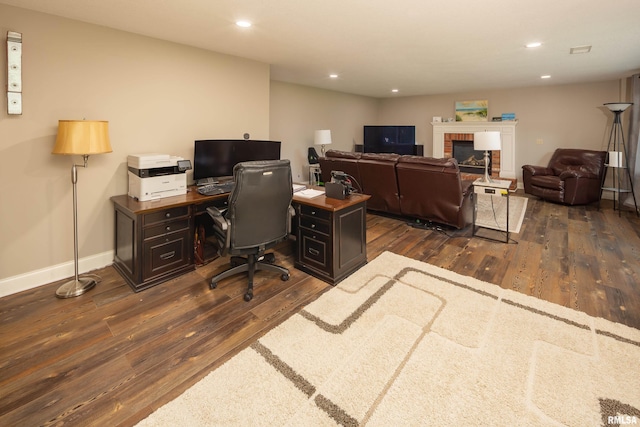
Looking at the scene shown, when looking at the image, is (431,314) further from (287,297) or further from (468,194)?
(468,194)

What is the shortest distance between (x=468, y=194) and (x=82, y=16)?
14.7ft

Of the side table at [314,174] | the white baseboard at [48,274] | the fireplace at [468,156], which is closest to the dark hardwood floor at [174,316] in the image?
the white baseboard at [48,274]

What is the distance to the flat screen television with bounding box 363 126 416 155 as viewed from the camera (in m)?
8.22

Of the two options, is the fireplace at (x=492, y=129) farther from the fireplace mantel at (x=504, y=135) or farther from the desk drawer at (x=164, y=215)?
the desk drawer at (x=164, y=215)

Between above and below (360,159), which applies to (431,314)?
below

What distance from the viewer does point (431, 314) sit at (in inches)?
88.8

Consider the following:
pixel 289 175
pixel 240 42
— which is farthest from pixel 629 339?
pixel 240 42

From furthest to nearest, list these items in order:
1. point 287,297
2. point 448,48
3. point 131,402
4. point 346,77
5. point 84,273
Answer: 1. point 346,77
2. point 448,48
3. point 84,273
4. point 287,297
5. point 131,402

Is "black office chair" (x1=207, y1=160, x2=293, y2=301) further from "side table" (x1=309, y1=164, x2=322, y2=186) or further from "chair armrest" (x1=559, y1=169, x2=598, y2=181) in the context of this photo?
"chair armrest" (x1=559, y1=169, x2=598, y2=181)

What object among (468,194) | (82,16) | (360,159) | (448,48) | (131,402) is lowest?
(131,402)

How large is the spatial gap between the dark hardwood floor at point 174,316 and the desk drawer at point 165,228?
47 centimetres

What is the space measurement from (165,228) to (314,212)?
1370mm

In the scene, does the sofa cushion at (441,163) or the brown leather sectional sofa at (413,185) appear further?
the brown leather sectional sofa at (413,185)

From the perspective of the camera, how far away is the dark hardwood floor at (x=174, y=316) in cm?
159
